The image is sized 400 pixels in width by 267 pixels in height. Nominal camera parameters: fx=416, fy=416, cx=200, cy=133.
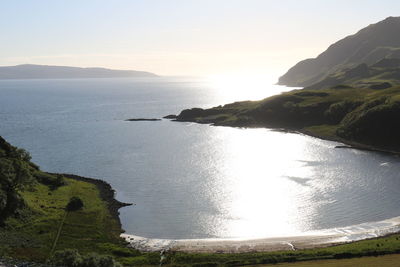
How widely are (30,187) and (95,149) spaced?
86.5 meters

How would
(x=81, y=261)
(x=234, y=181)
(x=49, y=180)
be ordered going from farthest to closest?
(x=234, y=181), (x=49, y=180), (x=81, y=261)

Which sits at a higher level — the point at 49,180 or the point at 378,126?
the point at 378,126

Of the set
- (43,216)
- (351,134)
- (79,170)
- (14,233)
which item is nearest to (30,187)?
(43,216)

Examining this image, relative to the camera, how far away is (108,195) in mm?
106750

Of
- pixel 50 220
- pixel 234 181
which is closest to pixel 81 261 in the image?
pixel 50 220

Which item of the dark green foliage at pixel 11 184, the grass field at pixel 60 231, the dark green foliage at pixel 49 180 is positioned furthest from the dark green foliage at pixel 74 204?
the dark green foliage at pixel 49 180

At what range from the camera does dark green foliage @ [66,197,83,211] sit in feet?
297

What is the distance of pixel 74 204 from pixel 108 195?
1602 centimetres

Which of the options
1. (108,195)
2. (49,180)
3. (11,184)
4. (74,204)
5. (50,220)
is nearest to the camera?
(50,220)

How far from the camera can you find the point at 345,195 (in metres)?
107

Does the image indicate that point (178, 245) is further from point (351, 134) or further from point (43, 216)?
point (351, 134)

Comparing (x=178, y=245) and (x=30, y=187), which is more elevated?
(x=30, y=187)

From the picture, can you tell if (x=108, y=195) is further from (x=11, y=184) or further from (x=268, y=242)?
(x=268, y=242)

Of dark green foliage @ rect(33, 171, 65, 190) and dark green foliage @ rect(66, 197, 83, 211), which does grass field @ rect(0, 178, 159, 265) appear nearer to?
dark green foliage @ rect(66, 197, 83, 211)
